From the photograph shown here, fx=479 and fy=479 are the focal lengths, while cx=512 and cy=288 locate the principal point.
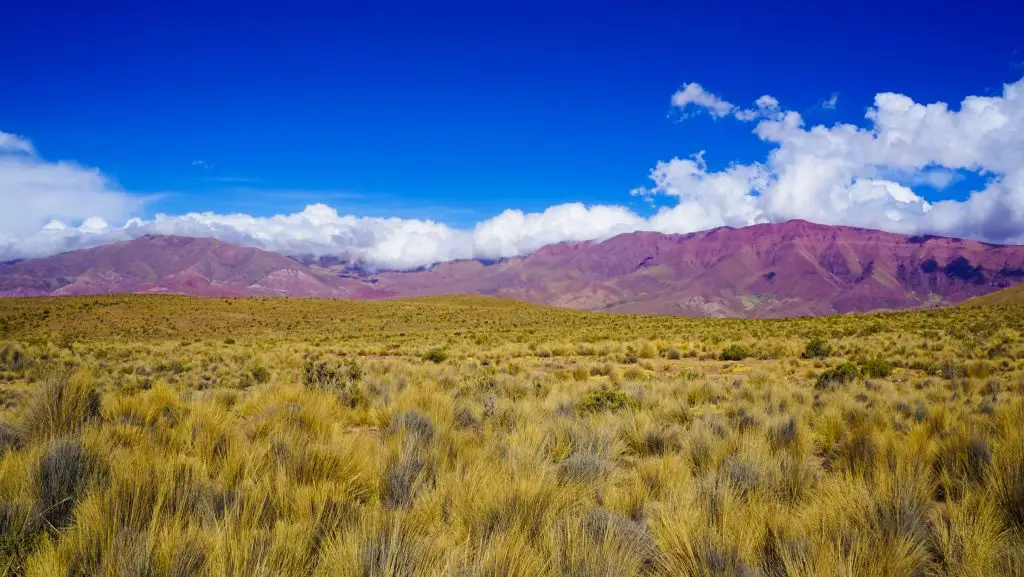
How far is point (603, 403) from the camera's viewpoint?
870 cm

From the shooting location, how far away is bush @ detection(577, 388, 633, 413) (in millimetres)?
8477

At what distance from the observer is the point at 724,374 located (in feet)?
51.5

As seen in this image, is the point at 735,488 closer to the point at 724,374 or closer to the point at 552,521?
the point at 552,521

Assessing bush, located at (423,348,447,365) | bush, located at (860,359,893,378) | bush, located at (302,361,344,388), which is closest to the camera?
bush, located at (302,361,344,388)

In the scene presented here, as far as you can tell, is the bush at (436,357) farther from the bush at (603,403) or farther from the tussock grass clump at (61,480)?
the tussock grass clump at (61,480)

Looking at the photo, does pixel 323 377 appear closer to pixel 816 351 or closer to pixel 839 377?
pixel 839 377

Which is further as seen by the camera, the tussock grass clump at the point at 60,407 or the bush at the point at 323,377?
the bush at the point at 323,377

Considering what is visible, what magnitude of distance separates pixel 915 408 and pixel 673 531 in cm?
700

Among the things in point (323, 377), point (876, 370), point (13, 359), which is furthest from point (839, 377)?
point (13, 359)

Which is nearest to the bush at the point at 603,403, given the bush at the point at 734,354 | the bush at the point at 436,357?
the bush at the point at 436,357

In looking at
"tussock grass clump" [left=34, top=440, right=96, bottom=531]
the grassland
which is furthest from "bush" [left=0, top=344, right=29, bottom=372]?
"tussock grass clump" [left=34, top=440, right=96, bottom=531]

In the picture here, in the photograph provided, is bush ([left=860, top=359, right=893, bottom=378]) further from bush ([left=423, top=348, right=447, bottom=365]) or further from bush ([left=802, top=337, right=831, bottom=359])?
bush ([left=423, top=348, right=447, bottom=365])

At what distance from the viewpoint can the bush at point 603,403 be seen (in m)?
8.48

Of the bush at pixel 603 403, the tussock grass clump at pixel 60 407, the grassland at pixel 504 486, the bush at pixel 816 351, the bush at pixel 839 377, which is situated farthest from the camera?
A: the bush at pixel 816 351
